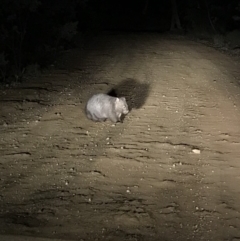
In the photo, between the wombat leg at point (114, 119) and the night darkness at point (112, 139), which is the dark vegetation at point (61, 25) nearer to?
the night darkness at point (112, 139)

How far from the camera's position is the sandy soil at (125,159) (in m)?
5.28

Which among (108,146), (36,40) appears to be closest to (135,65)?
(36,40)

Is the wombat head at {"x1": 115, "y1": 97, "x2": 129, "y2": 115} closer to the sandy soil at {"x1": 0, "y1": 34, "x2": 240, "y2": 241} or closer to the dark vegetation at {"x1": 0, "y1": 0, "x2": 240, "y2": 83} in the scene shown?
the sandy soil at {"x1": 0, "y1": 34, "x2": 240, "y2": 241}

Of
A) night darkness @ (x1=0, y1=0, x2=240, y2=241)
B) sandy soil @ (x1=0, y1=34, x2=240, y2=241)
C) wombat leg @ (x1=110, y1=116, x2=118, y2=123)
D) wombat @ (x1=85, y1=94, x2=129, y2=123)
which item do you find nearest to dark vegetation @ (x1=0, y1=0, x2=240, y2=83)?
night darkness @ (x1=0, y1=0, x2=240, y2=241)

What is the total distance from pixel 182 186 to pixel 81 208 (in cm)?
147

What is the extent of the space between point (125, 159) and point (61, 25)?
1076cm

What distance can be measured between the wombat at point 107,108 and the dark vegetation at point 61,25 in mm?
4264

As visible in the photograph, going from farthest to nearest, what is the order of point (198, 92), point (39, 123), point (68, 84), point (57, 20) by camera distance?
1. point (57, 20)
2. point (68, 84)
3. point (198, 92)
4. point (39, 123)

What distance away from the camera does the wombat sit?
8422 mm

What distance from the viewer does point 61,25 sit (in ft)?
54.6

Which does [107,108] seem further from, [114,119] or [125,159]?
[125,159]

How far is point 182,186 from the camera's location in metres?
6.19

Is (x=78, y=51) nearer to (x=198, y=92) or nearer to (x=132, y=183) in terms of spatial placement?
(x=198, y=92)

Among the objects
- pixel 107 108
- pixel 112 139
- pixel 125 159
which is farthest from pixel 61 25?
pixel 125 159
